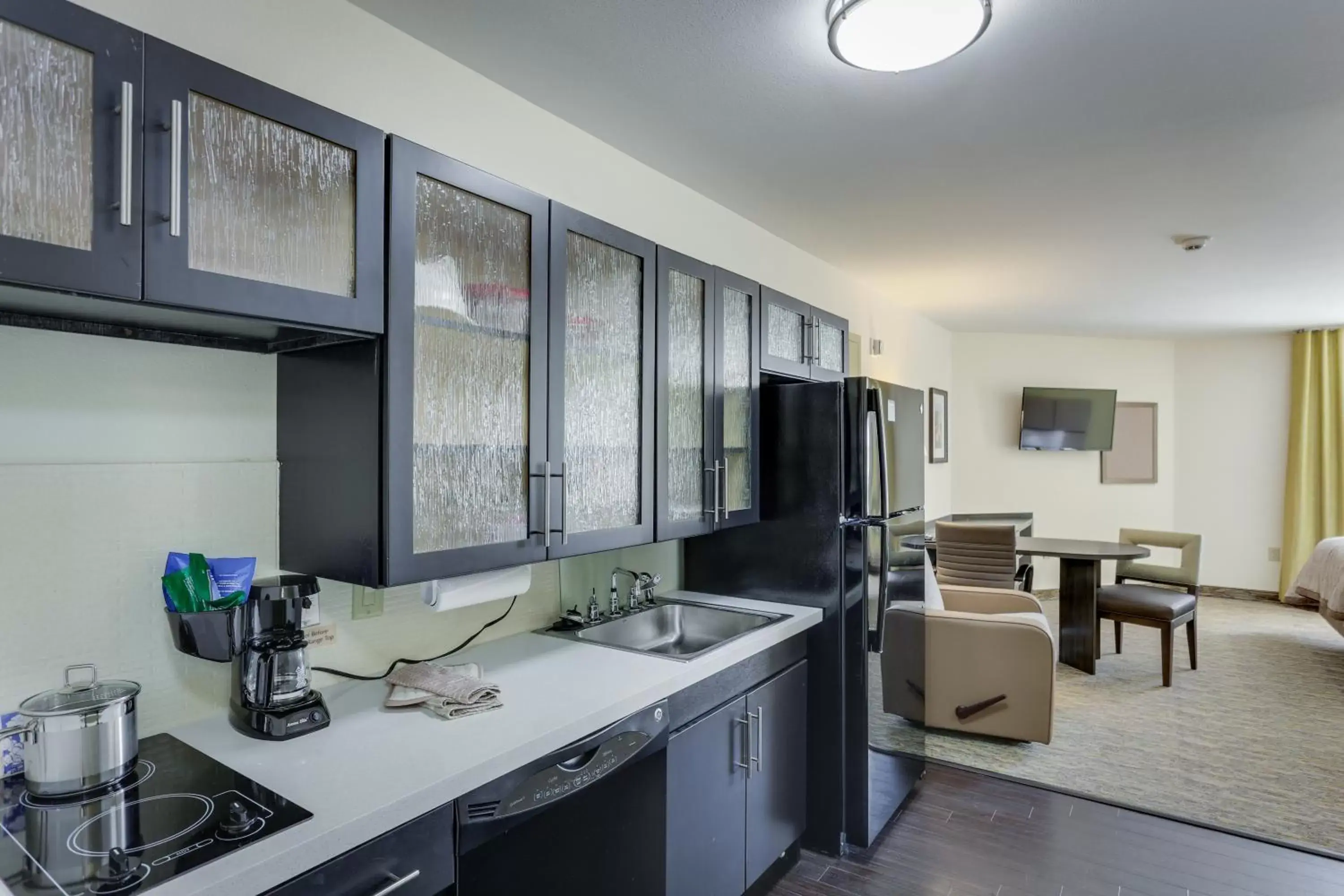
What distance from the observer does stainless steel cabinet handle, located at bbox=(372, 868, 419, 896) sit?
1179 mm

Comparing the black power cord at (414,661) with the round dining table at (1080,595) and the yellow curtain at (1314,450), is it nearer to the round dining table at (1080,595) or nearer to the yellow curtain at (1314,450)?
the round dining table at (1080,595)

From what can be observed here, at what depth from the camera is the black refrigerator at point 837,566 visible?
2.56 m

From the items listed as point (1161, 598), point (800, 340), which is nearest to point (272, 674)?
point (800, 340)

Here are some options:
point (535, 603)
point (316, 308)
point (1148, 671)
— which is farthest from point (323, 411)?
point (1148, 671)

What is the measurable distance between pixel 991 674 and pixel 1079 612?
63.3 inches

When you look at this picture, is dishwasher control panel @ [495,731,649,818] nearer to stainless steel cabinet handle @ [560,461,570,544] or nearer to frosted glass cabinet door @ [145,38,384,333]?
stainless steel cabinet handle @ [560,461,570,544]

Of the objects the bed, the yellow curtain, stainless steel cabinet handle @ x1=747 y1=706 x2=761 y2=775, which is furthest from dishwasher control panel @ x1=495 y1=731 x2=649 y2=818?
the yellow curtain

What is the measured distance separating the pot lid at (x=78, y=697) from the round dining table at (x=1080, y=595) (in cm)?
412

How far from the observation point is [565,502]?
1.82 m

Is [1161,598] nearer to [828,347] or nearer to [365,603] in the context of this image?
[828,347]

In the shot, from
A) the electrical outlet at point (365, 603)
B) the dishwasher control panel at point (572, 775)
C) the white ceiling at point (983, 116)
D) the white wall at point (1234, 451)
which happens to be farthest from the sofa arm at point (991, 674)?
the white wall at point (1234, 451)

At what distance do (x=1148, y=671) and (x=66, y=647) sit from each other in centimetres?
528

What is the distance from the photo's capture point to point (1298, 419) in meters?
6.57

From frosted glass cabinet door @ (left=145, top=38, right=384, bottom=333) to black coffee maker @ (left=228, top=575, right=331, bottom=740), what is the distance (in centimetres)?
56
